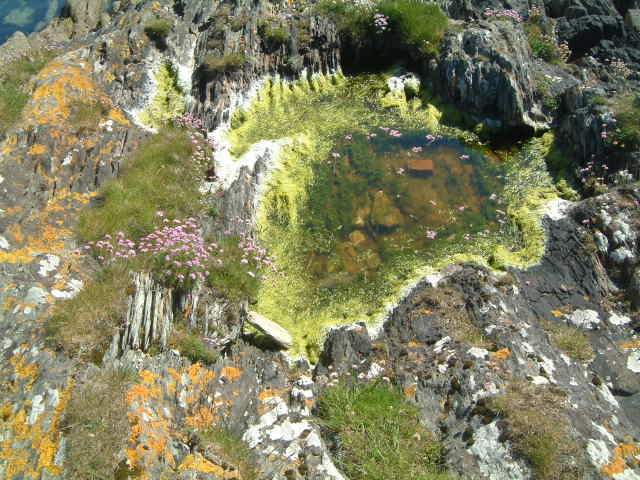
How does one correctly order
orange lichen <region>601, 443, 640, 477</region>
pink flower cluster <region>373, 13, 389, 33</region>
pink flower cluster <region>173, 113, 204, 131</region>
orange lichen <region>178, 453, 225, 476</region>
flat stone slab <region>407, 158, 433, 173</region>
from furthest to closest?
pink flower cluster <region>373, 13, 389, 33</region>
pink flower cluster <region>173, 113, 204, 131</region>
flat stone slab <region>407, 158, 433, 173</region>
orange lichen <region>601, 443, 640, 477</region>
orange lichen <region>178, 453, 225, 476</region>

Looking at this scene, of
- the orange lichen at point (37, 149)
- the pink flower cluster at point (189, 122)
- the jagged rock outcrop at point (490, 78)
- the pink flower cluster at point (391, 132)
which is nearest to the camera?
the orange lichen at point (37, 149)

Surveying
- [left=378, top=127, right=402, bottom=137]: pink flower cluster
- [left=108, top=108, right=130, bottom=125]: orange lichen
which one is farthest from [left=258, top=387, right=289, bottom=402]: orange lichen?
[left=378, top=127, right=402, bottom=137]: pink flower cluster

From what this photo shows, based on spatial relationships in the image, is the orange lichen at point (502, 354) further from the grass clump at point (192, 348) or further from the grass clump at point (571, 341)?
the grass clump at point (192, 348)

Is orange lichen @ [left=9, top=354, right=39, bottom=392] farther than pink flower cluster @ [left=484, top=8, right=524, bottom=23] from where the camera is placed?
No

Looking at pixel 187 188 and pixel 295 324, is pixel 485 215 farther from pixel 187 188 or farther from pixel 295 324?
pixel 187 188

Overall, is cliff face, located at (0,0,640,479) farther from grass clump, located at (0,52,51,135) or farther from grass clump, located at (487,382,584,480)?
grass clump, located at (0,52,51,135)

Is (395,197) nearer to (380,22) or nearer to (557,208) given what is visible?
(557,208)

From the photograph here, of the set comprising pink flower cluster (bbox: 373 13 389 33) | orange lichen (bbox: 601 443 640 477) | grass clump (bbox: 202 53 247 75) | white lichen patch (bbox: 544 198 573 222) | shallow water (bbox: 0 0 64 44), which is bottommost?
shallow water (bbox: 0 0 64 44)

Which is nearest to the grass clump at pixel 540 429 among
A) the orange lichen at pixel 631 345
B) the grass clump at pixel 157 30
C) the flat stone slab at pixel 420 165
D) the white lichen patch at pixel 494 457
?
the white lichen patch at pixel 494 457
